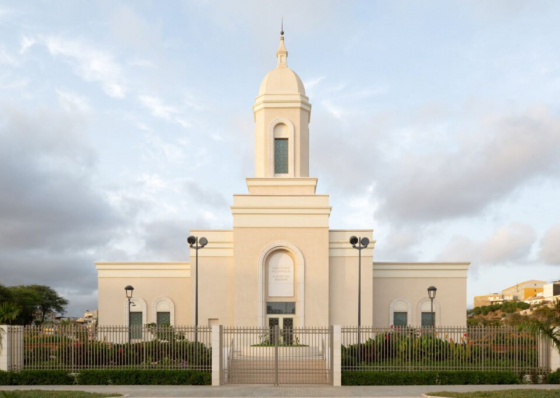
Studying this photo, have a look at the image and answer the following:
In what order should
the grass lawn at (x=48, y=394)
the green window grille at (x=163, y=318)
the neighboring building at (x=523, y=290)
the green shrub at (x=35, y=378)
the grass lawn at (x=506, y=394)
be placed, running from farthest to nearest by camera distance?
the neighboring building at (x=523, y=290)
the green window grille at (x=163, y=318)
the green shrub at (x=35, y=378)
the grass lawn at (x=506, y=394)
the grass lawn at (x=48, y=394)

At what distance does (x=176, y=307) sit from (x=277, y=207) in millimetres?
8357

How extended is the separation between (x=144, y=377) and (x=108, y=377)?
1259 mm

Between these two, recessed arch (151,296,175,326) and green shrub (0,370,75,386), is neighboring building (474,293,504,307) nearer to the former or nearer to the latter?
recessed arch (151,296,175,326)

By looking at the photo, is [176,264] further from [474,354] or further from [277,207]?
[474,354]

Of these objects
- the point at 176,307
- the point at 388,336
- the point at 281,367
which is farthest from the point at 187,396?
the point at 176,307

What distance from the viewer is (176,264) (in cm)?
A: 3603

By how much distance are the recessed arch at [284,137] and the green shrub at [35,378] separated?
54.0 ft

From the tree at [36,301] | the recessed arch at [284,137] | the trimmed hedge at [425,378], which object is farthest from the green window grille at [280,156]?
the tree at [36,301]

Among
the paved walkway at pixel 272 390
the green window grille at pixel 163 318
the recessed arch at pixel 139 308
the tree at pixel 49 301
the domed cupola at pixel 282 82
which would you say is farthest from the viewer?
the tree at pixel 49 301

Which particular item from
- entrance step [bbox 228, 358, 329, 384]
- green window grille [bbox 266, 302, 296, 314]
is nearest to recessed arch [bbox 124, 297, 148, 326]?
green window grille [bbox 266, 302, 296, 314]

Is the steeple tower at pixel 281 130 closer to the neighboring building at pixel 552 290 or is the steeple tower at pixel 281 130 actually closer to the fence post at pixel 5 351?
the fence post at pixel 5 351

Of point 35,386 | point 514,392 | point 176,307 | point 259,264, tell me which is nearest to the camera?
Answer: point 514,392

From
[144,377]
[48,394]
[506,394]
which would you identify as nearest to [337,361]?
[506,394]

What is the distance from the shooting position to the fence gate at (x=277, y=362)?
2230cm
